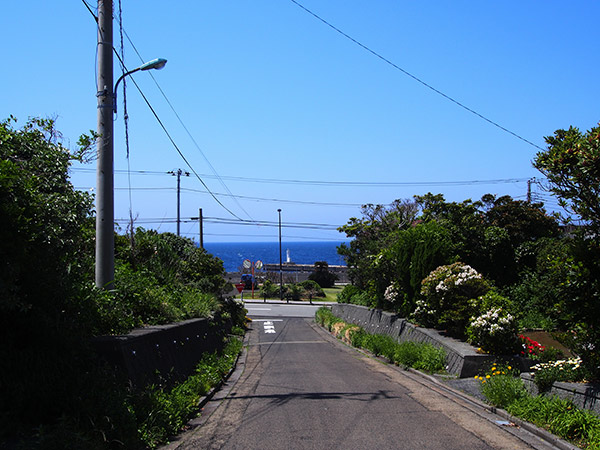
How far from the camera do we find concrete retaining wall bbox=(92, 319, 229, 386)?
22.7 feet

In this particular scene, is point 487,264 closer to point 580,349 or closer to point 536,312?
point 536,312

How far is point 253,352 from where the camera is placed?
18.7 metres

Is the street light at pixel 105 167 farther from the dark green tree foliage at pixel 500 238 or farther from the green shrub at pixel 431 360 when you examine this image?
the dark green tree foliage at pixel 500 238

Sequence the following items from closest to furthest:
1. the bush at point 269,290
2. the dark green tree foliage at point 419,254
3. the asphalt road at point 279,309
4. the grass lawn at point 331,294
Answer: the dark green tree foliage at point 419,254
the asphalt road at point 279,309
the grass lawn at point 331,294
the bush at point 269,290

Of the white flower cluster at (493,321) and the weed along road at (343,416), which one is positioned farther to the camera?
the white flower cluster at (493,321)

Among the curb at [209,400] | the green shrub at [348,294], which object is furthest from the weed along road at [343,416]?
the green shrub at [348,294]

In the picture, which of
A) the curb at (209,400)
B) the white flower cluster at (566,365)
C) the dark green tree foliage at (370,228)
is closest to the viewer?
the curb at (209,400)

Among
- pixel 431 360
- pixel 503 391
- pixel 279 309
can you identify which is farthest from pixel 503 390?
pixel 279 309

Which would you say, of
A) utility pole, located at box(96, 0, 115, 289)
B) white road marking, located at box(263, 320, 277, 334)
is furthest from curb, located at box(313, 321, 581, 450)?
white road marking, located at box(263, 320, 277, 334)

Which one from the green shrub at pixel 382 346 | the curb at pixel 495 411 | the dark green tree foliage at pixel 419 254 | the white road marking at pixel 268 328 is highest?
the dark green tree foliage at pixel 419 254

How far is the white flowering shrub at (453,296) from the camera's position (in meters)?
13.2

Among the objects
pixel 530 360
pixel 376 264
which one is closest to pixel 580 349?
pixel 530 360

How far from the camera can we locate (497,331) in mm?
11062

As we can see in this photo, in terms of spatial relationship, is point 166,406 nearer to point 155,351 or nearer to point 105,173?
point 155,351
